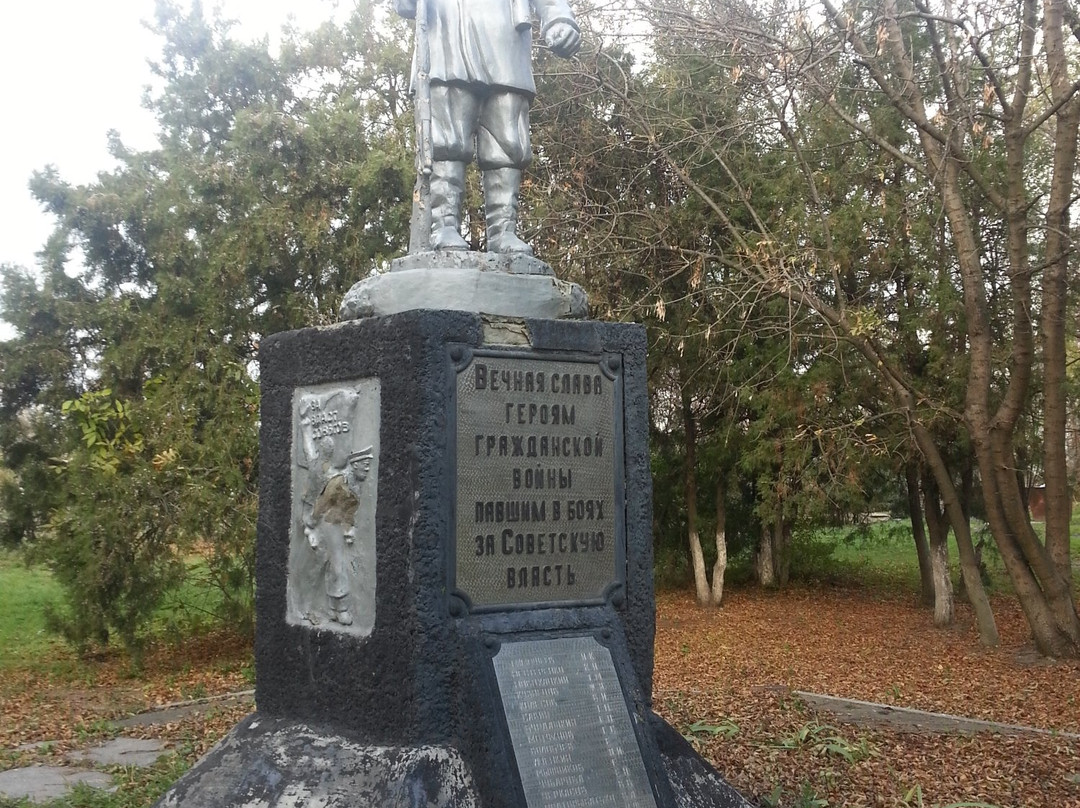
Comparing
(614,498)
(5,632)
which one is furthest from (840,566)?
(614,498)

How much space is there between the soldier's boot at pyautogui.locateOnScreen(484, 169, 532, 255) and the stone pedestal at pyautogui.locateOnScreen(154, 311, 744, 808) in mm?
542

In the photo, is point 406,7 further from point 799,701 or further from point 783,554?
point 783,554

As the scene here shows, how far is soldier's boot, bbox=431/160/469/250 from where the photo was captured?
4367mm

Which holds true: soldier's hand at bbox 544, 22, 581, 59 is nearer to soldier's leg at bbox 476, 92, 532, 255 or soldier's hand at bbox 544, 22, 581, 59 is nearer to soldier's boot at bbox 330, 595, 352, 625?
soldier's leg at bbox 476, 92, 532, 255

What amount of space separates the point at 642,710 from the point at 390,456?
4.28ft

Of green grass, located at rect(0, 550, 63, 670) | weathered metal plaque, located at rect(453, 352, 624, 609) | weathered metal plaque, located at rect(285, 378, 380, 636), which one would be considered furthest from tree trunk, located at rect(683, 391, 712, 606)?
weathered metal plaque, located at rect(285, 378, 380, 636)

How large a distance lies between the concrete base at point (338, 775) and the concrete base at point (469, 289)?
1.57 m

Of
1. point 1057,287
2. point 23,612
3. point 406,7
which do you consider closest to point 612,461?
point 406,7

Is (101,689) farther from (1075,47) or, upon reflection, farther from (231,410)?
(1075,47)

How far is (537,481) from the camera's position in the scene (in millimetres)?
4016

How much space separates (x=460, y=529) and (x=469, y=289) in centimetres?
89

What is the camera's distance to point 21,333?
1235cm

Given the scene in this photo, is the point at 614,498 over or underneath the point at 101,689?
over

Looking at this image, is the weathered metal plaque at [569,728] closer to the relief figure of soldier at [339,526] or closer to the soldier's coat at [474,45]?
the relief figure of soldier at [339,526]
